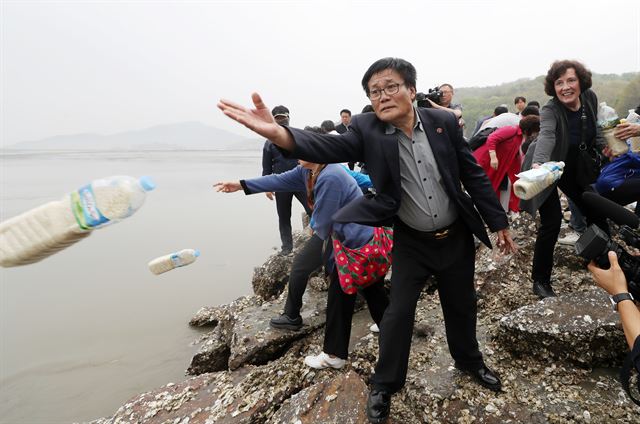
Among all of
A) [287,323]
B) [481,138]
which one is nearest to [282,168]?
[287,323]

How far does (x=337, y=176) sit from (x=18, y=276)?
720cm

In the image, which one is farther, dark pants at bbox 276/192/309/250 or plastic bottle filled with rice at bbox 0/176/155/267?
dark pants at bbox 276/192/309/250

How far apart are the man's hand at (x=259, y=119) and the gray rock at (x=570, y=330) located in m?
2.44

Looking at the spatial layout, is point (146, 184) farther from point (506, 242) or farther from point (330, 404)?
point (506, 242)

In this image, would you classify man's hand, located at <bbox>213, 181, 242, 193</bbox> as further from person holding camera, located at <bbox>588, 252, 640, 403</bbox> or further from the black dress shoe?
person holding camera, located at <bbox>588, 252, 640, 403</bbox>

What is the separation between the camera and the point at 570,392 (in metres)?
2.45

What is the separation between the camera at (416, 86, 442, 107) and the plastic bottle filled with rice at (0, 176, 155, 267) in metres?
4.10

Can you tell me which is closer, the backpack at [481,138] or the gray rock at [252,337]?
the gray rock at [252,337]

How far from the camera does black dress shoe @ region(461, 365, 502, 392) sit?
8.17 ft

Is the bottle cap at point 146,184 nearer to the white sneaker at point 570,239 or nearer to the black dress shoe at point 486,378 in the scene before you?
the black dress shoe at point 486,378

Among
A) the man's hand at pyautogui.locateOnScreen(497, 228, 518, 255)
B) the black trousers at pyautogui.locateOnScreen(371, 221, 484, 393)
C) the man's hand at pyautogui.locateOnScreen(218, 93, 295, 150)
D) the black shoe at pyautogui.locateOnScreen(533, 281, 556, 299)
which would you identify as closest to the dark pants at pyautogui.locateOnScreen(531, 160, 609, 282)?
the black shoe at pyautogui.locateOnScreen(533, 281, 556, 299)

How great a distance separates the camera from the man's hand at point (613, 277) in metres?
1.75

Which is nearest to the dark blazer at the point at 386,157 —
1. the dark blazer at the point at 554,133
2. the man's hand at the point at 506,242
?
the man's hand at the point at 506,242

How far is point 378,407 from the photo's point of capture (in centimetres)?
229
